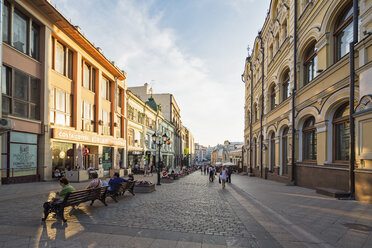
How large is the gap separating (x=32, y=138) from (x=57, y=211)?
11.6m

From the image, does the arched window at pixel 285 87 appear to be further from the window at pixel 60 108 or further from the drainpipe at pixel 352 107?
the window at pixel 60 108

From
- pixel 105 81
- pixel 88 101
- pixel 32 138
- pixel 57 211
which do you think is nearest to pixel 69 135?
pixel 32 138

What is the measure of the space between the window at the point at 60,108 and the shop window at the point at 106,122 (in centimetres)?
556

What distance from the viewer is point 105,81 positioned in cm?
2730

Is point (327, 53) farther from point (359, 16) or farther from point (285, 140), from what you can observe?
point (285, 140)

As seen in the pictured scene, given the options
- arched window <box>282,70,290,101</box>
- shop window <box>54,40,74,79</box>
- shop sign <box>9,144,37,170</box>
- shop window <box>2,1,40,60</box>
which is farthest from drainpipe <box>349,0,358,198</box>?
shop window <box>54,40,74,79</box>

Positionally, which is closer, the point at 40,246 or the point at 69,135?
the point at 40,246

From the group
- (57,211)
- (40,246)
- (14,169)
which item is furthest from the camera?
(14,169)

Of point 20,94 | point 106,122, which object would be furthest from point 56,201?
point 106,122

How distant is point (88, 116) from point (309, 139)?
1893 centimetres

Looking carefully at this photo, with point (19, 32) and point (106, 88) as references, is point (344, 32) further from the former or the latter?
point (106, 88)

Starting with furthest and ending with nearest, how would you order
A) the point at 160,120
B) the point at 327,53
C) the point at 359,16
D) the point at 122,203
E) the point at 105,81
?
1. the point at 160,120
2. the point at 105,81
3. the point at 327,53
4. the point at 359,16
5. the point at 122,203

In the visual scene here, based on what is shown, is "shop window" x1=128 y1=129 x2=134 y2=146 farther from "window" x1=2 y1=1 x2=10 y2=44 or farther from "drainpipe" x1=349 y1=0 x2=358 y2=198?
"drainpipe" x1=349 y1=0 x2=358 y2=198

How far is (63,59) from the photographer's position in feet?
64.7
